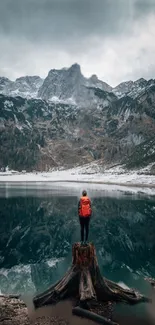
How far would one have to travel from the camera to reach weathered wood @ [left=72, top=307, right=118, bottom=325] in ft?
61.0

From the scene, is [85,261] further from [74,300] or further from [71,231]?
[71,231]

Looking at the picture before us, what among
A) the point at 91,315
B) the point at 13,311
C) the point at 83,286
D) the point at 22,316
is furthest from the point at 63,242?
the point at 91,315

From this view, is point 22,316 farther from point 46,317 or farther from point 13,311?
point 46,317

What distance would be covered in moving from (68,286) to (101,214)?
162ft

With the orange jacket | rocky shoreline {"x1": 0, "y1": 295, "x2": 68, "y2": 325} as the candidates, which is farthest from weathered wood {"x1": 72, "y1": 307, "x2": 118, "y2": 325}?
the orange jacket

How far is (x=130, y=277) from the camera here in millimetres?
29578

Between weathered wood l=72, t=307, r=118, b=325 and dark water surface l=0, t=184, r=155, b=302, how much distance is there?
6647 mm

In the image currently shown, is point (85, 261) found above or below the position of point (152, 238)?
above

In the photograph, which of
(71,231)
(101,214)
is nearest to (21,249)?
(71,231)

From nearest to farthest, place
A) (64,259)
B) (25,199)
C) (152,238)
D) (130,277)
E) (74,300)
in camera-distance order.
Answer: (74,300), (130,277), (64,259), (152,238), (25,199)

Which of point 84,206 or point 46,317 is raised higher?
point 84,206

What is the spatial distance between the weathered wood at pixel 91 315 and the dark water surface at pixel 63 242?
6.65m

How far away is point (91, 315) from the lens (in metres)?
19.3

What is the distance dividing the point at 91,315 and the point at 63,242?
2729 centimetres
